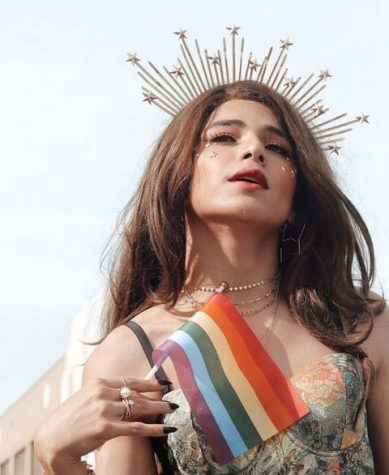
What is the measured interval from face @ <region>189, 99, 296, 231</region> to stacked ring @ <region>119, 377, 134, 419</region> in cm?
75

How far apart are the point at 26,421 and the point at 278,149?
91.0 ft

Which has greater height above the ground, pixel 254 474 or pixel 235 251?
pixel 235 251

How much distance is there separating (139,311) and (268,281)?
0.44 meters

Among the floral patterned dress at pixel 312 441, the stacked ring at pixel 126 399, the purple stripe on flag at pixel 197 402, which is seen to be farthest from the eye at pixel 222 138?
the stacked ring at pixel 126 399

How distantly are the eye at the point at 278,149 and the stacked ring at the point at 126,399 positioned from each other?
3.45 ft

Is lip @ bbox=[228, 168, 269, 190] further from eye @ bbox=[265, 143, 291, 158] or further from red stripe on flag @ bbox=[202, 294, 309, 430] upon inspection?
red stripe on flag @ bbox=[202, 294, 309, 430]

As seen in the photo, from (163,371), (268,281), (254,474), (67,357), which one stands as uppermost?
(67,357)

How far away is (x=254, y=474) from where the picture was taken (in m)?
4.50

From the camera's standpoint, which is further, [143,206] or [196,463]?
[143,206]

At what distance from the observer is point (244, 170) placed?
480 centimetres

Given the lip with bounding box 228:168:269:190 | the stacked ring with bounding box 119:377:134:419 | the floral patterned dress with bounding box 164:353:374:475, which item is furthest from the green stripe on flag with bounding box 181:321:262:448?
the lip with bounding box 228:168:269:190

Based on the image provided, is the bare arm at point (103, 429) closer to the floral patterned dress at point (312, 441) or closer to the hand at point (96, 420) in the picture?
the hand at point (96, 420)

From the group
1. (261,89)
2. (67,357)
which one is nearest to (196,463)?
(261,89)

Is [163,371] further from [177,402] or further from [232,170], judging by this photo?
[232,170]
